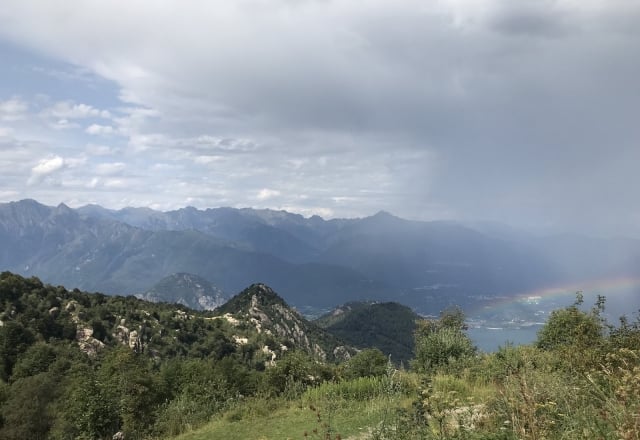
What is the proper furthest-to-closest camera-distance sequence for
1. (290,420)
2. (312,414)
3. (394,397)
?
(312,414) → (290,420) → (394,397)

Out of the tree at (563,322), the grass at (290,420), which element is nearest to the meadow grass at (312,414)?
the grass at (290,420)

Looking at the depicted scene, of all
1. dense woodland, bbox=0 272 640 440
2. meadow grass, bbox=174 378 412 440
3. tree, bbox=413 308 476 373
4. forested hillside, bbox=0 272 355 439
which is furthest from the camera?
tree, bbox=413 308 476 373

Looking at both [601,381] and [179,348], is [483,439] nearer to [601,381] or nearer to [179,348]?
[601,381]

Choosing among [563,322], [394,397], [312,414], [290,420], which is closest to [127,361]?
[290,420]

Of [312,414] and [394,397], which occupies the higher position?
[394,397]

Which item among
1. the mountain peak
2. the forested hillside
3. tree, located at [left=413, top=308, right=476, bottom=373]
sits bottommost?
the mountain peak

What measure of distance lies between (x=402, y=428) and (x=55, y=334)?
90.5m

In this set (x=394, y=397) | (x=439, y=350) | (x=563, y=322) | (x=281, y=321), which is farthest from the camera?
(x=281, y=321)

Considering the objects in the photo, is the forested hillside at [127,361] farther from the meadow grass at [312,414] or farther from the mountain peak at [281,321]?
the meadow grass at [312,414]

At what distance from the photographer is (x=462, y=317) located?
5341cm

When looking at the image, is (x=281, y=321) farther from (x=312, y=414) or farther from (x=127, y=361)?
(x=312, y=414)

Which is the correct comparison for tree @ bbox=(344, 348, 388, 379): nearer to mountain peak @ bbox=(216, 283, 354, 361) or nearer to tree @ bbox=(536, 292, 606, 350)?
tree @ bbox=(536, 292, 606, 350)

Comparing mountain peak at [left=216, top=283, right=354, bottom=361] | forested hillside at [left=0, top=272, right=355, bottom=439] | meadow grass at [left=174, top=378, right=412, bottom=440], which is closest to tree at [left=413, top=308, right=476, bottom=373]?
forested hillside at [left=0, top=272, right=355, bottom=439]

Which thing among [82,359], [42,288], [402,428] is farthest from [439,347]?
[42,288]
